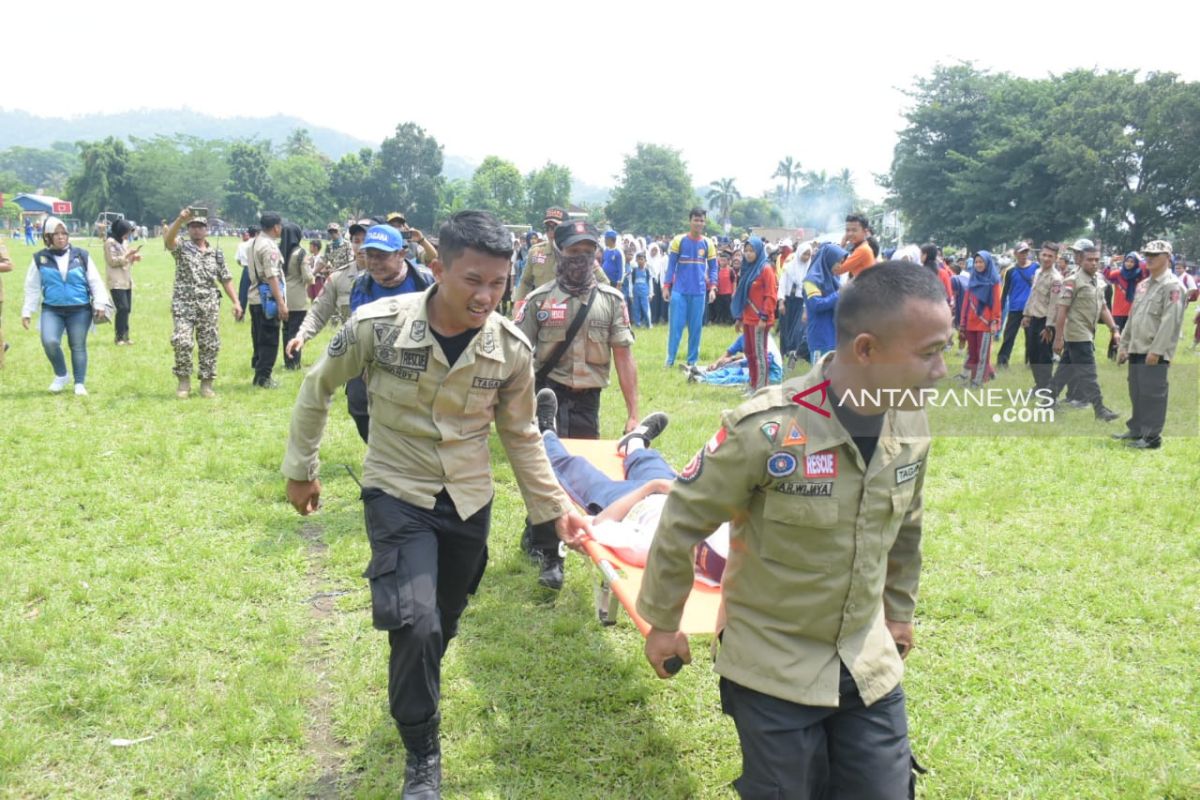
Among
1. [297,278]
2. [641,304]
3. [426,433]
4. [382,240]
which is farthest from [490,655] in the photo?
[641,304]

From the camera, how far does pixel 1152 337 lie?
7.90 meters

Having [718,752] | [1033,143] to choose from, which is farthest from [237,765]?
[1033,143]

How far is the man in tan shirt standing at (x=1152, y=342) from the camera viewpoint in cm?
768

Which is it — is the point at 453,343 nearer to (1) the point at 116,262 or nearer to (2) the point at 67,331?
(2) the point at 67,331

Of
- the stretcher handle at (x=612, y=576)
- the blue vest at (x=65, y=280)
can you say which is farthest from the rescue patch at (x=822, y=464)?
the blue vest at (x=65, y=280)

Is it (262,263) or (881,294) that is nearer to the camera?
(881,294)

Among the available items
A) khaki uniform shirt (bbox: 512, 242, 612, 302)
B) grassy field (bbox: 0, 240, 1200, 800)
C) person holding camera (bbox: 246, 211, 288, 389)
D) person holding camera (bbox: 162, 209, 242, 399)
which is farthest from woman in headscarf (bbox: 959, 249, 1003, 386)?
person holding camera (bbox: 162, 209, 242, 399)

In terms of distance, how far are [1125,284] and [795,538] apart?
1244cm

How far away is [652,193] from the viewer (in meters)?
94.2

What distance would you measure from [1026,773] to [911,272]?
2.37 metres

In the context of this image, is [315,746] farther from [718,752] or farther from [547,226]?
[547,226]

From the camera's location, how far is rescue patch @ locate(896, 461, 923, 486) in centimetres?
222

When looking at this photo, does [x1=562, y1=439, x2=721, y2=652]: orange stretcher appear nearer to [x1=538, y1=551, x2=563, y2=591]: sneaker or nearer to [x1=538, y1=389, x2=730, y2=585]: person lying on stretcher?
[x1=538, y1=389, x2=730, y2=585]: person lying on stretcher

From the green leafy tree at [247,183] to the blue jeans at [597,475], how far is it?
88.6m
